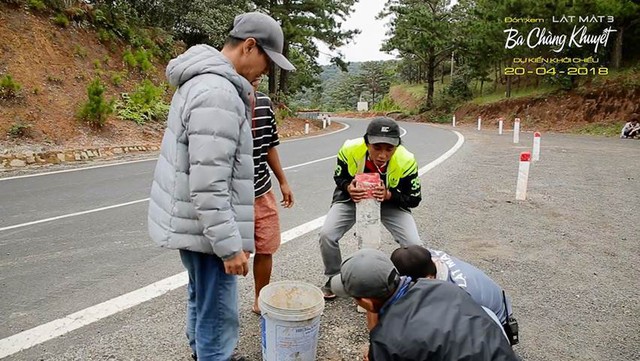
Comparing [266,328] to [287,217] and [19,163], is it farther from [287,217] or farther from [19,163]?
[19,163]

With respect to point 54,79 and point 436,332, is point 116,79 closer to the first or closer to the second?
point 54,79

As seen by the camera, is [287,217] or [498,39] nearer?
[287,217]

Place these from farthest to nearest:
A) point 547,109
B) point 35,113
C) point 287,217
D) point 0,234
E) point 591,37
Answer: point 547,109 < point 591,37 < point 35,113 < point 287,217 < point 0,234

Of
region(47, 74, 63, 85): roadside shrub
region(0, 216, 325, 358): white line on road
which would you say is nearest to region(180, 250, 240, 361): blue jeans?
region(0, 216, 325, 358): white line on road

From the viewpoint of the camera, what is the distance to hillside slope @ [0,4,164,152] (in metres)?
12.0

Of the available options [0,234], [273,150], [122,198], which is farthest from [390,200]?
[122,198]

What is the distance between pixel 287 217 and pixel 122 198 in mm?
2906

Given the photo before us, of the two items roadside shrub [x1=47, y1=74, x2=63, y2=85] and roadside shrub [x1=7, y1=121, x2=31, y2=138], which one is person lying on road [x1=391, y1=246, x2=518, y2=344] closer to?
roadside shrub [x1=7, y1=121, x2=31, y2=138]

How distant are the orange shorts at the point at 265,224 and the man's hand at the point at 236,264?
953 millimetres

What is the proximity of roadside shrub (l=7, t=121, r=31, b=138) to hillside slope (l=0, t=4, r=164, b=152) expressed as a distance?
56 millimetres

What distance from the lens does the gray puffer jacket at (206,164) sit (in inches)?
80.4

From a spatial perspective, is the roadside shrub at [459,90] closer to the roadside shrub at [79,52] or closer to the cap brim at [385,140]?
the roadside shrub at [79,52]

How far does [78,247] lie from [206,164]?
12.0 ft

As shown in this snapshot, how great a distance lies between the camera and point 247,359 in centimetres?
280
